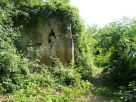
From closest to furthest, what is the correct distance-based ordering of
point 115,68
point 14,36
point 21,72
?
1. point 21,72
2. point 14,36
3. point 115,68

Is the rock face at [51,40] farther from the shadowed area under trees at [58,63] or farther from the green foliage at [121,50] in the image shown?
the green foliage at [121,50]

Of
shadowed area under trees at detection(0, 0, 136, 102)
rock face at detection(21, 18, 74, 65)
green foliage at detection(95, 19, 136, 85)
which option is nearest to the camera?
shadowed area under trees at detection(0, 0, 136, 102)

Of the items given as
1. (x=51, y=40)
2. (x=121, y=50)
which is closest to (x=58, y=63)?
(x=51, y=40)

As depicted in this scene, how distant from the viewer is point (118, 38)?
15523mm

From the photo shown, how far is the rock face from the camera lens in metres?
15.2

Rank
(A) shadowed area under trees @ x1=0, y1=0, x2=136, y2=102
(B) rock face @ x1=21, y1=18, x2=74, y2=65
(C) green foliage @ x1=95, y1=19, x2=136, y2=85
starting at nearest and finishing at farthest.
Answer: (A) shadowed area under trees @ x1=0, y1=0, x2=136, y2=102 < (C) green foliage @ x1=95, y1=19, x2=136, y2=85 < (B) rock face @ x1=21, y1=18, x2=74, y2=65

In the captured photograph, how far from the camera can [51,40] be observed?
15.6 metres

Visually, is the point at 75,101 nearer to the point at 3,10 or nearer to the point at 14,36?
the point at 14,36

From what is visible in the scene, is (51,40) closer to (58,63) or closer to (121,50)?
(58,63)

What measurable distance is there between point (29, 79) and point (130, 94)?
17.2 feet

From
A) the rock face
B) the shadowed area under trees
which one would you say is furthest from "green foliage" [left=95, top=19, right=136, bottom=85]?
the rock face

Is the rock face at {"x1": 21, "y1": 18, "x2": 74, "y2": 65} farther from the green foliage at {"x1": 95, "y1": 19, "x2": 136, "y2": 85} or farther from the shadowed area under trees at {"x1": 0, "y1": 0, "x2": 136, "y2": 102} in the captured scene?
the green foliage at {"x1": 95, "y1": 19, "x2": 136, "y2": 85}

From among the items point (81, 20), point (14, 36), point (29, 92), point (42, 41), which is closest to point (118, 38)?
point (81, 20)

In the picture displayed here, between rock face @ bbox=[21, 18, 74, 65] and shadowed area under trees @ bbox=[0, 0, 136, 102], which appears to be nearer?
shadowed area under trees @ bbox=[0, 0, 136, 102]
